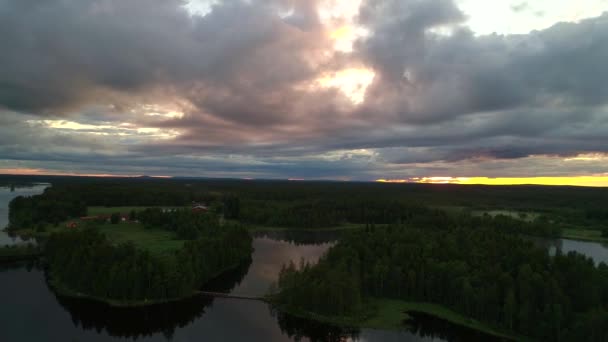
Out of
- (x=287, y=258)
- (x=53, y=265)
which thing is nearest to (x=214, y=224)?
(x=287, y=258)

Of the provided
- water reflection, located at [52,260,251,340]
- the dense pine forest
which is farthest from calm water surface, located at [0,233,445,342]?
the dense pine forest

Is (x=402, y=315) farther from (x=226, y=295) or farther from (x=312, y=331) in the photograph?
(x=226, y=295)

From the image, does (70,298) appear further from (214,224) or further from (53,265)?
(214,224)

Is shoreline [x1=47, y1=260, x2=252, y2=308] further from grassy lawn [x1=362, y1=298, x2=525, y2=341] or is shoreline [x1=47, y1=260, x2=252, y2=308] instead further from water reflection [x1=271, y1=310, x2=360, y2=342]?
grassy lawn [x1=362, y1=298, x2=525, y2=341]

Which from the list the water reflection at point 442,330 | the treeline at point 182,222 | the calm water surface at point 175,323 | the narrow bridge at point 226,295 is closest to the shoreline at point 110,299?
the narrow bridge at point 226,295

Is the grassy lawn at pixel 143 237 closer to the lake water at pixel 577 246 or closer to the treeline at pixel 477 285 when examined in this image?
the treeline at pixel 477 285

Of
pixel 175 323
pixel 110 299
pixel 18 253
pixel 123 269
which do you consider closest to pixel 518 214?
pixel 175 323

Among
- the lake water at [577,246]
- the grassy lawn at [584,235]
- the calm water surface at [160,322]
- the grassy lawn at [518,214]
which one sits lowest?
the calm water surface at [160,322]
